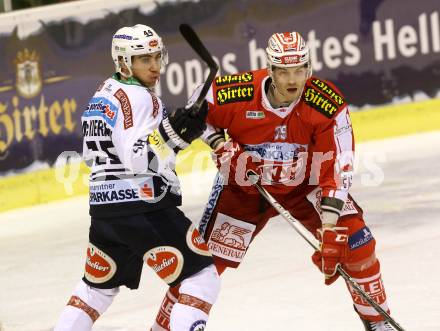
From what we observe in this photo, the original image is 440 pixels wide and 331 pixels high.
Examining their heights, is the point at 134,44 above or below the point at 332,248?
above

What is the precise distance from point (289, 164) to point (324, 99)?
0.38 meters

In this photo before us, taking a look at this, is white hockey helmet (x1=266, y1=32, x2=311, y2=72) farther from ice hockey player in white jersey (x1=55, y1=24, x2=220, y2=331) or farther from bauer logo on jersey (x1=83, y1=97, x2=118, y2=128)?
bauer logo on jersey (x1=83, y1=97, x2=118, y2=128)

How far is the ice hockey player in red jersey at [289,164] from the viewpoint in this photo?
5.47 meters

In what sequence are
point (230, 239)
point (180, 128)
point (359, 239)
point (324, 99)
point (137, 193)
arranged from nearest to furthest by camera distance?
point (180, 128) < point (137, 193) < point (324, 99) < point (359, 239) < point (230, 239)

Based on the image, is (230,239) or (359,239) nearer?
(359,239)

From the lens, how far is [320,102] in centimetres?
552

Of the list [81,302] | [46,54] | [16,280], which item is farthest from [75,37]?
[81,302]

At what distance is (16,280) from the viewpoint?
7453mm

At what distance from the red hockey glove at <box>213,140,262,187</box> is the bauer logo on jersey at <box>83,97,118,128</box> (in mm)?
831

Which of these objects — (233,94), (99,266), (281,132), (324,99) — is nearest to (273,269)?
(281,132)

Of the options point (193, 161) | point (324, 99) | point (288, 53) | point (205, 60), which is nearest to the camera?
point (205, 60)

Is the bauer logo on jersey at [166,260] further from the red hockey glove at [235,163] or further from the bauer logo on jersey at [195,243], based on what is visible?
the red hockey glove at [235,163]

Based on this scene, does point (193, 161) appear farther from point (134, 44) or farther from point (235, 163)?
point (134, 44)

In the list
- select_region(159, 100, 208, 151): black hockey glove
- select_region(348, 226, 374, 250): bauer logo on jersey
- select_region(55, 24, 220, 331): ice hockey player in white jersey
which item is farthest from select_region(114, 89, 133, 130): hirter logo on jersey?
select_region(348, 226, 374, 250): bauer logo on jersey
